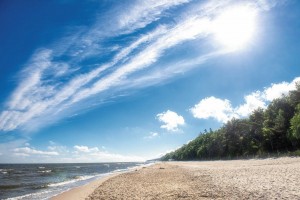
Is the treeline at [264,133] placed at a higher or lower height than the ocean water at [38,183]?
higher

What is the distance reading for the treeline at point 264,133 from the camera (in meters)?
60.1

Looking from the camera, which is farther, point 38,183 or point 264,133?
point 264,133

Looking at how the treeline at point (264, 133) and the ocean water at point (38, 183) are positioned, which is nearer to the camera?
the ocean water at point (38, 183)

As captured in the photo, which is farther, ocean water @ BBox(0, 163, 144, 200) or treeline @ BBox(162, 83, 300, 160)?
treeline @ BBox(162, 83, 300, 160)

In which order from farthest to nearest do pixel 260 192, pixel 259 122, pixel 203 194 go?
pixel 259 122 < pixel 203 194 < pixel 260 192

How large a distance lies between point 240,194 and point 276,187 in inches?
90.4

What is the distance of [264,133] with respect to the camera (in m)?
66.7

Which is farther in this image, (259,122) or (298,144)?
(259,122)

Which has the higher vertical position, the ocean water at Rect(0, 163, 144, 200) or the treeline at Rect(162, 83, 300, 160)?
the treeline at Rect(162, 83, 300, 160)

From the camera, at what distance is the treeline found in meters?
60.1

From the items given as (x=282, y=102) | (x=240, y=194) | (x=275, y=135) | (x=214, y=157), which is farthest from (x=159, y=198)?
(x=214, y=157)

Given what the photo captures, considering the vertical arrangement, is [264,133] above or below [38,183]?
above

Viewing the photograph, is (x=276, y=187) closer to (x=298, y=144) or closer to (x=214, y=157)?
(x=298, y=144)

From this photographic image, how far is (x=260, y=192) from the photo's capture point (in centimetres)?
1393
